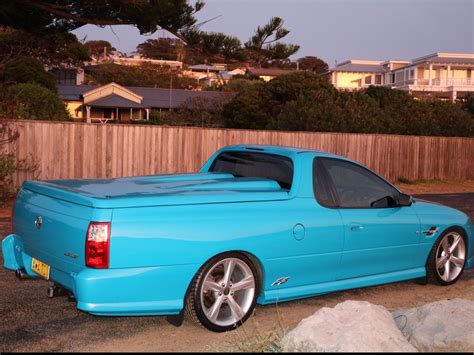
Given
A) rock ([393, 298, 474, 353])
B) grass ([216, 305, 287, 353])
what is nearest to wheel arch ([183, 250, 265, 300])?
grass ([216, 305, 287, 353])

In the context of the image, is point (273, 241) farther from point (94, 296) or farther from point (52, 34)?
point (52, 34)

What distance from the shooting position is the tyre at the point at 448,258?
718cm

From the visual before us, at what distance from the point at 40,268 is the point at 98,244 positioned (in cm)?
99

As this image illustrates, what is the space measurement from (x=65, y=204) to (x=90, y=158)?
38.5 ft

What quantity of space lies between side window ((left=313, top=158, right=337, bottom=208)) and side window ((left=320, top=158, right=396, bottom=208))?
0.38 feet

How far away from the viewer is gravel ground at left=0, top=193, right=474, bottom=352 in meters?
4.98

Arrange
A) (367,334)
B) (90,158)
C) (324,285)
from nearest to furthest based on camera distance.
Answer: (367,334), (324,285), (90,158)

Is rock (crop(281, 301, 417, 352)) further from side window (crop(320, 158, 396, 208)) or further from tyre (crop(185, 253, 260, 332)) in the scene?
side window (crop(320, 158, 396, 208))

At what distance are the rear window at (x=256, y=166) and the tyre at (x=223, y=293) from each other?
1038 millimetres

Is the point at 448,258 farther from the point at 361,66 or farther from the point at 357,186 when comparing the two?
the point at 361,66

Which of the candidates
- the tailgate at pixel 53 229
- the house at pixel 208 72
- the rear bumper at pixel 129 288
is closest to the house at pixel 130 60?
the house at pixel 208 72

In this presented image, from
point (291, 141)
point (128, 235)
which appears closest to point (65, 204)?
point (128, 235)

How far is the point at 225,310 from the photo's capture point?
5.53 metres

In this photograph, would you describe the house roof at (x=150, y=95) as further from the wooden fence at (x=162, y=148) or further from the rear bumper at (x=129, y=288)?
the rear bumper at (x=129, y=288)
